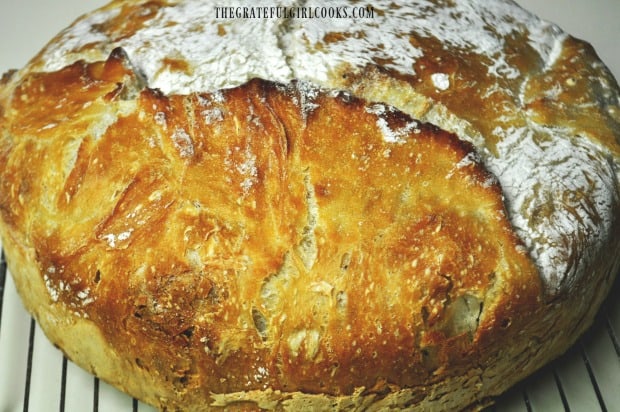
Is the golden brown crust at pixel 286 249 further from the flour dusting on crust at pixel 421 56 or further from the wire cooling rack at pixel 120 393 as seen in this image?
the wire cooling rack at pixel 120 393

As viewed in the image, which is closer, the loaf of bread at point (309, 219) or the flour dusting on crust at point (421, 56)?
the loaf of bread at point (309, 219)

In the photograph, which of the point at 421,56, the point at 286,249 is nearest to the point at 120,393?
the point at 286,249

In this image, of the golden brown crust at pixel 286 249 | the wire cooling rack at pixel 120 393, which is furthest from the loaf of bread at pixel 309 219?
the wire cooling rack at pixel 120 393

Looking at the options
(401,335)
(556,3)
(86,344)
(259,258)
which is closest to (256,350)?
(259,258)

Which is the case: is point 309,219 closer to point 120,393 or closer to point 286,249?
point 286,249

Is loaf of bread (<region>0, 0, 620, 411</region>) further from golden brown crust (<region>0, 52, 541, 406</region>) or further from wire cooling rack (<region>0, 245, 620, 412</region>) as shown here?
wire cooling rack (<region>0, 245, 620, 412</region>)
